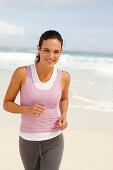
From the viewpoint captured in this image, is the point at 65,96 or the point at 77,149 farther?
the point at 77,149

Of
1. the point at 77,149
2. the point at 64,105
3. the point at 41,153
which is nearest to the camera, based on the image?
the point at 41,153

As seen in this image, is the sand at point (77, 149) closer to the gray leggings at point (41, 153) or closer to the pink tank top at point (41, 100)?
the gray leggings at point (41, 153)

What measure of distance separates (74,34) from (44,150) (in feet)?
172

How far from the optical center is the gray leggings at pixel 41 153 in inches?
83.7

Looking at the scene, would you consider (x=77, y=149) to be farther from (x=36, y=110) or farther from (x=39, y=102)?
(x=36, y=110)

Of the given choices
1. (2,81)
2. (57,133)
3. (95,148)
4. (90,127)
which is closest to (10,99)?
(57,133)

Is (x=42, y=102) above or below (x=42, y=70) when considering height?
below

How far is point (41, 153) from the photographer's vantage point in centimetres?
214

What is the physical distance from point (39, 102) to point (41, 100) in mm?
23

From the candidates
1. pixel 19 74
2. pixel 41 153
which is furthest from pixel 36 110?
pixel 41 153

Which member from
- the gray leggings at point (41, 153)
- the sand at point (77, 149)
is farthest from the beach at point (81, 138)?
the gray leggings at point (41, 153)

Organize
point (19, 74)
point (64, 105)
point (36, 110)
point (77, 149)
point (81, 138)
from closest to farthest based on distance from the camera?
point (36, 110), point (19, 74), point (64, 105), point (77, 149), point (81, 138)

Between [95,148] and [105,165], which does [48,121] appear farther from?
[95,148]

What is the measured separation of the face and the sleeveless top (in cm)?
12
